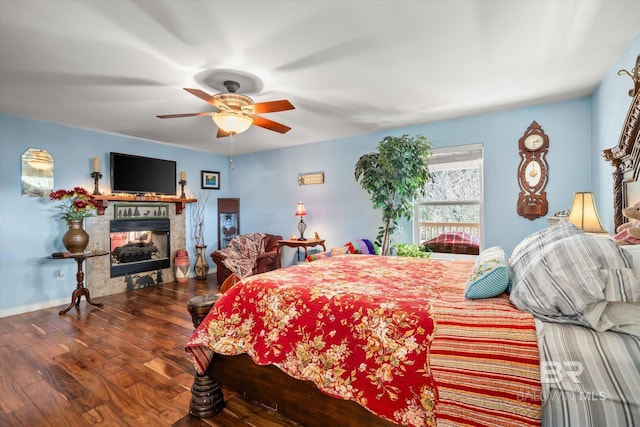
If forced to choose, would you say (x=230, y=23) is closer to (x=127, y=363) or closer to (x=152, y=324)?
(x=127, y=363)

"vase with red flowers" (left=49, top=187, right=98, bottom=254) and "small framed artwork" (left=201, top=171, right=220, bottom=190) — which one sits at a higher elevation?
"small framed artwork" (left=201, top=171, right=220, bottom=190)

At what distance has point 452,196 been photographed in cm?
420

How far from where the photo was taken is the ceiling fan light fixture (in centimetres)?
266

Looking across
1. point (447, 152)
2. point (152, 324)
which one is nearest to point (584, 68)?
point (447, 152)

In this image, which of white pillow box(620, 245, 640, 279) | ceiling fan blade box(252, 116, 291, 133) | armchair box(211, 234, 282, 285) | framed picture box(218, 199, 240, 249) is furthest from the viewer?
framed picture box(218, 199, 240, 249)

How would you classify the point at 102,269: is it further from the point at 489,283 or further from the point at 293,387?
the point at 489,283

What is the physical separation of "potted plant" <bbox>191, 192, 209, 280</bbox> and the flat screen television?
587mm

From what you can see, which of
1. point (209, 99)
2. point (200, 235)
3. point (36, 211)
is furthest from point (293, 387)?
point (200, 235)

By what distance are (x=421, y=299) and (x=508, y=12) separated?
1.84m

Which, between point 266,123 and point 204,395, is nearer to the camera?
point 204,395

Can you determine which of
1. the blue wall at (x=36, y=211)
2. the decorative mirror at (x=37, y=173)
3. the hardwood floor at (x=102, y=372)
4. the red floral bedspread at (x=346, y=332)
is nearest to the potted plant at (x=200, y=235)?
the blue wall at (x=36, y=211)

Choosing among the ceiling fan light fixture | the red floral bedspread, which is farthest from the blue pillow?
the ceiling fan light fixture

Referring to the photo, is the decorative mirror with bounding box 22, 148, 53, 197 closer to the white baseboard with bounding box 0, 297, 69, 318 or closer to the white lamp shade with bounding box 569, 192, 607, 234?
the white baseboard with bounding box 0, 297, 69, 318

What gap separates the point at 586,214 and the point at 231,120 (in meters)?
3.05
